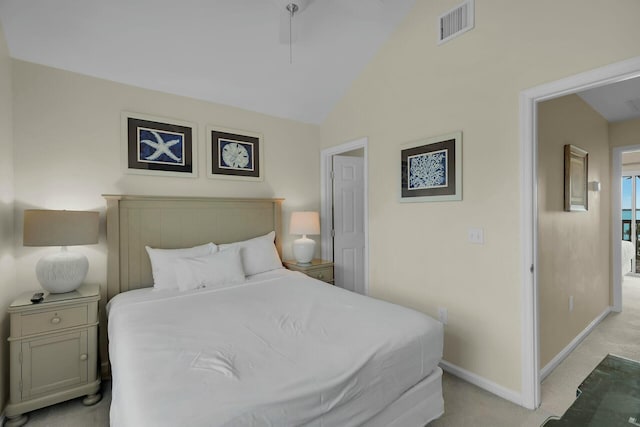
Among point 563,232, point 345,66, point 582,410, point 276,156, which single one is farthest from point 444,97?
point 582,410

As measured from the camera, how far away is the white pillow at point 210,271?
2.51 m

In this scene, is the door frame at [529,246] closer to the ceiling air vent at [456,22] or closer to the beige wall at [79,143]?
the ceiling air vent at [456,22]

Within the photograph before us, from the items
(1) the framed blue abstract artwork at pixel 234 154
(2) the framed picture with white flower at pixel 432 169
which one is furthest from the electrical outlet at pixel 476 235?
(1) the framed blue abstract artwork at pixel 234 154

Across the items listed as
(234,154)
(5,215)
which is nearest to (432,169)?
(234,154)

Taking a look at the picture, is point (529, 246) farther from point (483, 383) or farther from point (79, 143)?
point (79, 143)

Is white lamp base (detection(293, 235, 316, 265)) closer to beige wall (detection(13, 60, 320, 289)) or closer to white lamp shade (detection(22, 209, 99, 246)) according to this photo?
beige wall (detection(13, 60, 320, 289))

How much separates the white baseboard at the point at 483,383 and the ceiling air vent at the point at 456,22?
2714 mm

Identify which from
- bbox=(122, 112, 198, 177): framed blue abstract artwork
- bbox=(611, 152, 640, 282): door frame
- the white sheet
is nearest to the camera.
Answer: the white sheet

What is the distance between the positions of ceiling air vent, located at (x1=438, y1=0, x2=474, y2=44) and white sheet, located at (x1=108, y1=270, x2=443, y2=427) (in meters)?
2.22

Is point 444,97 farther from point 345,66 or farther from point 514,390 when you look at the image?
point 514,390

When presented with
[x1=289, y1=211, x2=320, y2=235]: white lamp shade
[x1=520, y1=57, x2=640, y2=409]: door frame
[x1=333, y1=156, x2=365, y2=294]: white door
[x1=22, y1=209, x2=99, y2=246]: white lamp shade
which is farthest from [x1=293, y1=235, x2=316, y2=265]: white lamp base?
[x1=520, y1=57, x2=640, y2=409]: door frame

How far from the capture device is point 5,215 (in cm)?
214

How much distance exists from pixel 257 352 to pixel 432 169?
2.06 metres

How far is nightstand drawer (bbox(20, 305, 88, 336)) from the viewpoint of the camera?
78.4 inches
